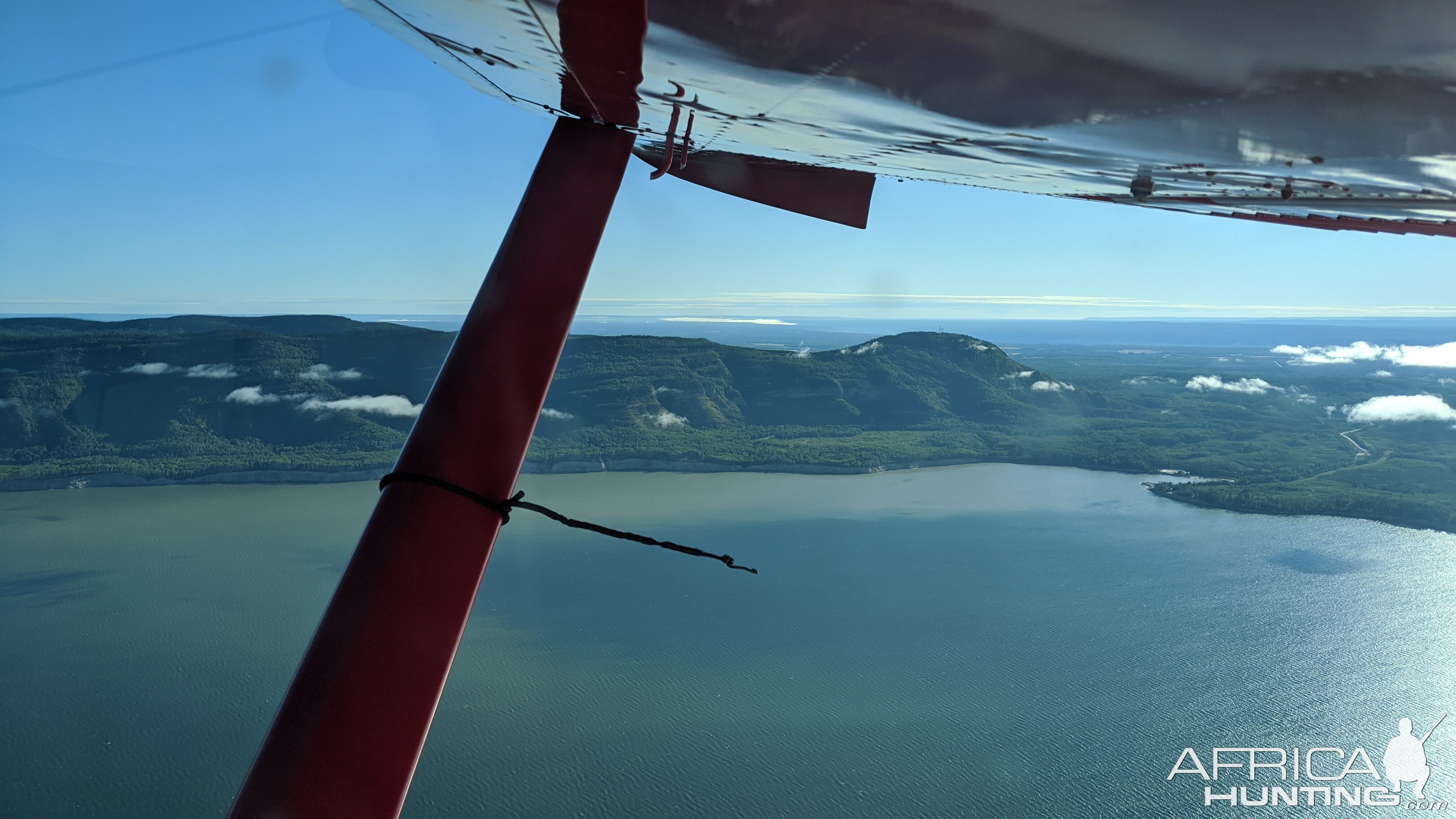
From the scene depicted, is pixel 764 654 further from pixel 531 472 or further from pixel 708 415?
pixel 708 415

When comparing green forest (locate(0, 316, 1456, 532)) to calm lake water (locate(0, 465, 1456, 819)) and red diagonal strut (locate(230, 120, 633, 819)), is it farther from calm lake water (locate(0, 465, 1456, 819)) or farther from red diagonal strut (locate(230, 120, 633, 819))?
red diagonal strut (locate(230, 120, 633, 819))

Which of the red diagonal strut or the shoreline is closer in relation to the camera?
the red diagonal strut

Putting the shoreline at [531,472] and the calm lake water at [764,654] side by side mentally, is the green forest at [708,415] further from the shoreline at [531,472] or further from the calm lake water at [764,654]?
the calm lake water at [764,654]

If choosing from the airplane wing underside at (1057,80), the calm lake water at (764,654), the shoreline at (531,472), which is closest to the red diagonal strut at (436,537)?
the airplane wing underside at (1057,80)

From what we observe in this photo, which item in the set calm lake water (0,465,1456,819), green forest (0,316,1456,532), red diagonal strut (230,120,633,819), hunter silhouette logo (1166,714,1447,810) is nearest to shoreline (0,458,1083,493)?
green forest (0,316,1456,532)

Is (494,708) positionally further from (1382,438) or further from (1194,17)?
(1382,438)
